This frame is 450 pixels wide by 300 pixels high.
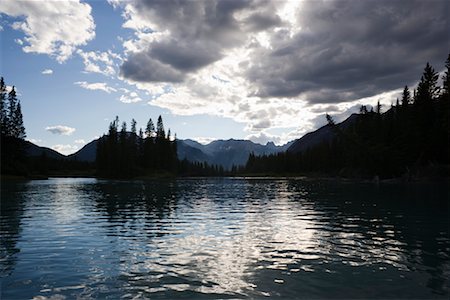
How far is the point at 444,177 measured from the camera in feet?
308

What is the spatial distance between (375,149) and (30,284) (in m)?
124

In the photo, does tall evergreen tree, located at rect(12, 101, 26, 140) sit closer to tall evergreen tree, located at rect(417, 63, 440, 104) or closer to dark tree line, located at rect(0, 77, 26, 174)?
dark tree line, located at rect(0, 77, 26, 174)

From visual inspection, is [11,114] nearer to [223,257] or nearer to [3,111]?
[3,111]

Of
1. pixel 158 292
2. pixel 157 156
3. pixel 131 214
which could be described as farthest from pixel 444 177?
pixel 157 156

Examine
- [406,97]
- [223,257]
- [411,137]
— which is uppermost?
[406,97]

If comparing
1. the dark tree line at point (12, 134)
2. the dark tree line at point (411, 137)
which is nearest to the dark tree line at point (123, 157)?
the dark tree line at point (12, 134)

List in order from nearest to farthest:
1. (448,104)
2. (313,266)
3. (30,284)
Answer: (30,284)
(313,266)
(448,104)

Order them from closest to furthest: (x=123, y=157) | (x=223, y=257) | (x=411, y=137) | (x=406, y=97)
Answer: (x=223, y=257) → (x=411, y=137) → (x=406, y=97) → (x=123, y=157)

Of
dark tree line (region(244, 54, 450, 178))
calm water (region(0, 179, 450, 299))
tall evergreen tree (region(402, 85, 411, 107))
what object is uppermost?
tall evergreen tree (region(402, 85, 411, 107))

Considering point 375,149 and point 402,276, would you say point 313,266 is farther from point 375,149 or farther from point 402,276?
point 375,149

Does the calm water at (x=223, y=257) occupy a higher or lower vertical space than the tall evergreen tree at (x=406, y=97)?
lower

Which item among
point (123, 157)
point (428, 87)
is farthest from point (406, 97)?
point (123, 157)

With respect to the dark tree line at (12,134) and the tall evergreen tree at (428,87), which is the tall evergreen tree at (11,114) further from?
the tall evergreen tree at (428,87)

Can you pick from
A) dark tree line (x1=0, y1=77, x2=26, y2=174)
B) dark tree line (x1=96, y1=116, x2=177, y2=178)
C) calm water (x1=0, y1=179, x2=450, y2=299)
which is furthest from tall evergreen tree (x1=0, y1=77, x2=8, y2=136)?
calm water (x1=0, y1=179, x2=450, y2=299)
